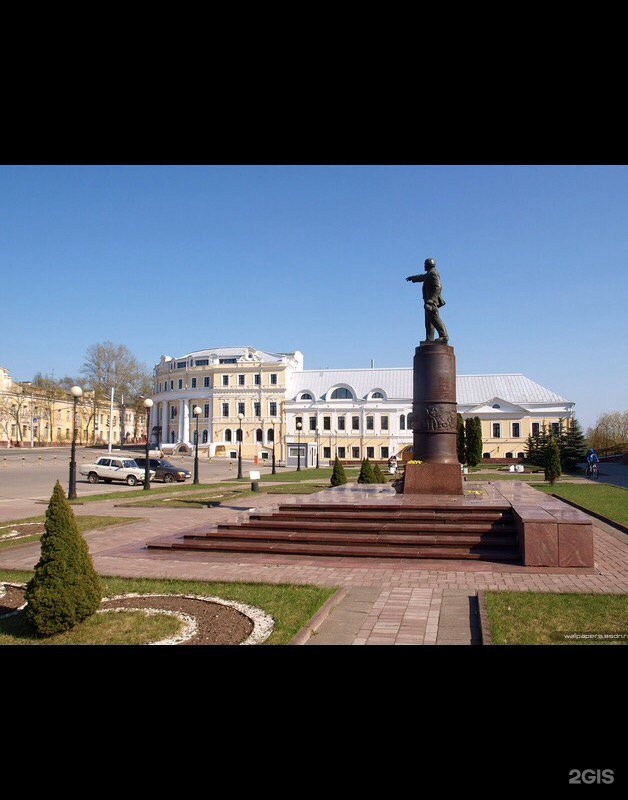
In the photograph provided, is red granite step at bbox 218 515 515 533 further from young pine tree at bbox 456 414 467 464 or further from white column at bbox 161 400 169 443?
white column at bbox 161 400 169 443

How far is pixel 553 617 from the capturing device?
6.22 metres

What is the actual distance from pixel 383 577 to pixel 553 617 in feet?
8.95

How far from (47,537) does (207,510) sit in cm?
1113

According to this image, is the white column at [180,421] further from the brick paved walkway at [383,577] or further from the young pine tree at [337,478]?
the brick paved walkway at [383,577]

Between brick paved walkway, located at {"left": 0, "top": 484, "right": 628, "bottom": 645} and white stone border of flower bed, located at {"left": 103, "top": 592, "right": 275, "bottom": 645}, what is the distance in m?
0.54

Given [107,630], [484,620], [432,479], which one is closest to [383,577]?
[484,620]

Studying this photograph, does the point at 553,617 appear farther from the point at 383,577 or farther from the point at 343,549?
the point at 343,549

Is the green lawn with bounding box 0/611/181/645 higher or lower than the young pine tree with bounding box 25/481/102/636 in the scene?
lower

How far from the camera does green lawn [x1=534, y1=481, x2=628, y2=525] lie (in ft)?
49.9

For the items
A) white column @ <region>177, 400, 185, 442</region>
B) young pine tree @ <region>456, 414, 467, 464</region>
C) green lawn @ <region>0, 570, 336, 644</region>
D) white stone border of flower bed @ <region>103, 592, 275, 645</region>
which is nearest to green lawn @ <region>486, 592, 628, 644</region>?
green lawn @ <region>0, 570, 336, 644</region>

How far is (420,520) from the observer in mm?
10992
